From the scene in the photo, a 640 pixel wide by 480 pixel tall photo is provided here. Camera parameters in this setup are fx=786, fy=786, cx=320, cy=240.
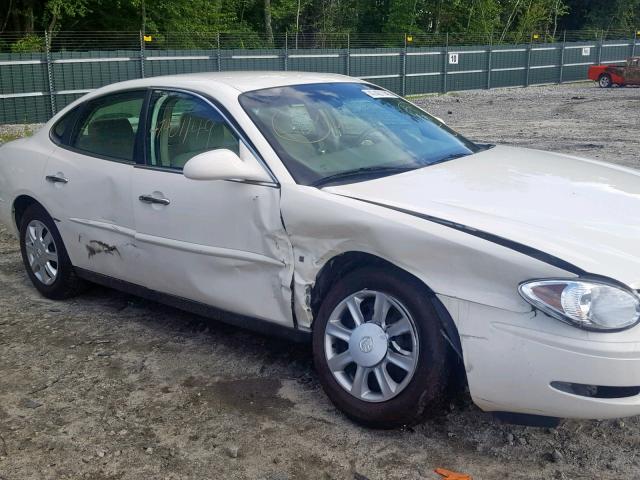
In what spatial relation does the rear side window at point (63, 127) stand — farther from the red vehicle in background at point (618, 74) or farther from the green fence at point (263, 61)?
the red vehicle in background at point (618, 74)

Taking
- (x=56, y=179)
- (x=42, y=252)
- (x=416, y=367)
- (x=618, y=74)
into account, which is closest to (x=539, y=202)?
(x=416, y=367)

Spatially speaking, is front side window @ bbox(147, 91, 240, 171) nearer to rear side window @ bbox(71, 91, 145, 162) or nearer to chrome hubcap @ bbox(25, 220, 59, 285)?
rear side window @ bbox(71, 91, 145, 162)

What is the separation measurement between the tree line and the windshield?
27.4m

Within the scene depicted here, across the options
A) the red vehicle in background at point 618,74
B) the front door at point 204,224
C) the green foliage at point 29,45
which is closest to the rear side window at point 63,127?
the front door at point 204,224

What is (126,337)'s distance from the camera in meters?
4.82

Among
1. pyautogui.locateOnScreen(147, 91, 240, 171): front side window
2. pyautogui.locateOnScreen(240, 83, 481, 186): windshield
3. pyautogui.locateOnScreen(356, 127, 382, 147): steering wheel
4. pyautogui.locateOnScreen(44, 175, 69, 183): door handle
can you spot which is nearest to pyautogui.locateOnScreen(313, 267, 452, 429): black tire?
pyautogui.locateOnScreen(240, 83, 481, 186): windshield

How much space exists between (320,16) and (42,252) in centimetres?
4271

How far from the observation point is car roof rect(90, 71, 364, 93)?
4.43 m

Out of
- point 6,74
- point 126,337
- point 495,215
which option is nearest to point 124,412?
point 126,337

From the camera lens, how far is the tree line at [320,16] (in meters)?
31.2

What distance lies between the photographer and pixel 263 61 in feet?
Answer: 82.4

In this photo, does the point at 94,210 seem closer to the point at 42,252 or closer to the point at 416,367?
the point at 42,252

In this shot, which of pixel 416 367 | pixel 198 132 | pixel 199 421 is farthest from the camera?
pixel 198 132

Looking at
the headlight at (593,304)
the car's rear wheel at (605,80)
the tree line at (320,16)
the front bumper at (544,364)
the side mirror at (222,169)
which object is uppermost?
the tree line at (320,16)
